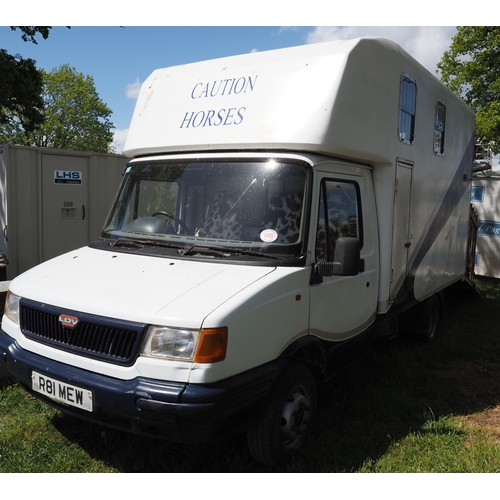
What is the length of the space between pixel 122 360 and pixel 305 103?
240 cm

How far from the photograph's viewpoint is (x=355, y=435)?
14.1ft

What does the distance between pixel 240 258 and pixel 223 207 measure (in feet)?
1.62

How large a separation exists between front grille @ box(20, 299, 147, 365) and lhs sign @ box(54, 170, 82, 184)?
5451mm

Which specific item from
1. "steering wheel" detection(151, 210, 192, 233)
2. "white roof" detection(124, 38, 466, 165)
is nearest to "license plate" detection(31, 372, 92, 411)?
"steering wheel" detection(151, 210, 192, 233)

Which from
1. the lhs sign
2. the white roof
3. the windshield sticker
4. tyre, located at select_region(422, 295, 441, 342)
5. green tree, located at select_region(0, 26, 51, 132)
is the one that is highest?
green tree, located at select_region(0, 26, 51, 132)

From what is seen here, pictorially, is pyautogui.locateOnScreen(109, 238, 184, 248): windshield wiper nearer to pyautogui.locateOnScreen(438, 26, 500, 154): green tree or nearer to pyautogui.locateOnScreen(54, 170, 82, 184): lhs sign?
pyautogui.locateOnScreen(54, 170, 82, 184): lhs sign

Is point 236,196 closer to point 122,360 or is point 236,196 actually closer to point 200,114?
point 200,114

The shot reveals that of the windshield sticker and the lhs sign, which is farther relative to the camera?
the lhs sign

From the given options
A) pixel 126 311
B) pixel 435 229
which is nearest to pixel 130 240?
pixel 126 311

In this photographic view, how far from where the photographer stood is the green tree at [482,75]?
1752 centimetres

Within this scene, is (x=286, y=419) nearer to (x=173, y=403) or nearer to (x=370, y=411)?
(x=173, y=403)

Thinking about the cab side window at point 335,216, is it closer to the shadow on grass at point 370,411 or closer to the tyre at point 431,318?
the shadow on grass at point 370,411

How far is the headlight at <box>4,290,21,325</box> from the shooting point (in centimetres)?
388

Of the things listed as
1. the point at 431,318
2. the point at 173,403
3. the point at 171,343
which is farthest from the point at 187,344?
the point at 431,318
